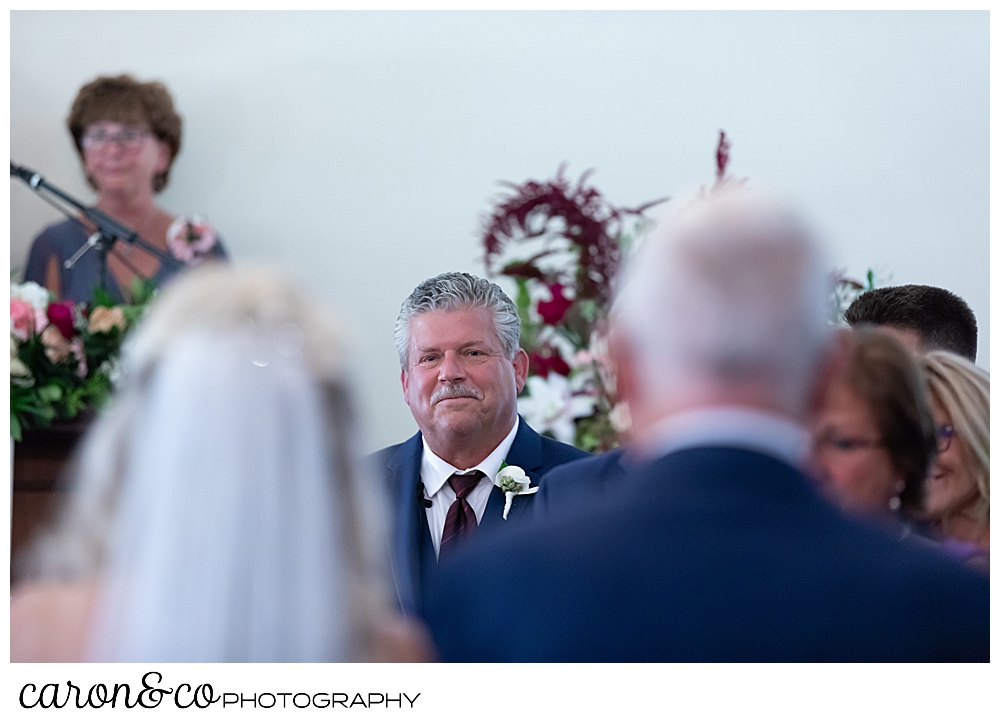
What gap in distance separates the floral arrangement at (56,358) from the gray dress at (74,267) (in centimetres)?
51

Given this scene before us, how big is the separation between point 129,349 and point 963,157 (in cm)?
243

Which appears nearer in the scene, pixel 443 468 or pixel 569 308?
pixel 443 468

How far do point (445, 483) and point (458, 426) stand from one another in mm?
125

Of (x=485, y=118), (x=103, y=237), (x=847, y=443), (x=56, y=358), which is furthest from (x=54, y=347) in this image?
(x=847, y=443)

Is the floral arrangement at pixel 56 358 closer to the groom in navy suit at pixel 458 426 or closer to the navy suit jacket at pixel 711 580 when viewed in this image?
the groom in navy suit at pixel 458 426

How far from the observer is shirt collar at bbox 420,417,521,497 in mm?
2352

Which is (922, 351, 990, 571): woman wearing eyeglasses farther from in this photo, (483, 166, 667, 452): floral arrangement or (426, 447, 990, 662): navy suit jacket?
(426, 447, 990, 662): navy suit jacket

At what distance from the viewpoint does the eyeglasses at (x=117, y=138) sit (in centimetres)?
327

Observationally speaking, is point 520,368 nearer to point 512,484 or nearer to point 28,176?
point 512,484

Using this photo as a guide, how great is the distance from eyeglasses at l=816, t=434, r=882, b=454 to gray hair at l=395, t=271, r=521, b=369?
81 centimetres

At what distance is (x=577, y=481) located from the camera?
6.92ft
